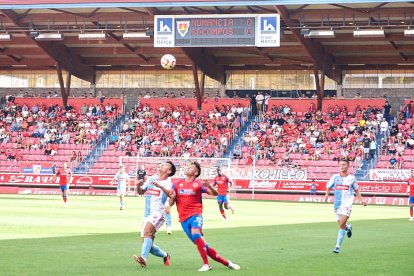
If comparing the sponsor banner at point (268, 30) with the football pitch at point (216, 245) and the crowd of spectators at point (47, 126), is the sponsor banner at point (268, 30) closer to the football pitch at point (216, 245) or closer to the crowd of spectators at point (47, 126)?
the crowd of spectators at point (47, 126)

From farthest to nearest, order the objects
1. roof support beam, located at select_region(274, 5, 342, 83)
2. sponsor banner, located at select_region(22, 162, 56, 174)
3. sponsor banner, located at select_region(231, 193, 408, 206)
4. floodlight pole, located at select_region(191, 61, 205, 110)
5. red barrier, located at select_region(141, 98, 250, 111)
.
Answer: red barrier, located at select_region(141, 98, 250, 111), floodlight pole, located at select_region(191, 61, 205, 110), sponsor banner, located at select_region(22, 162, 56, 174), roof support beam, located at select_region(274, 5, 342, 83), sponsor banner, located at select_region(231, 193, 408, 206)

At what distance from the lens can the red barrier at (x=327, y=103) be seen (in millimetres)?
65375

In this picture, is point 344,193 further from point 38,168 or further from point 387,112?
point 38,168

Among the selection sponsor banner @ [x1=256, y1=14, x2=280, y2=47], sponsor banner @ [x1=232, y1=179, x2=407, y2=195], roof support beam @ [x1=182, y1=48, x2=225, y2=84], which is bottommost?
sponsor banner @ [x1=232, y1=179, x2=407, y2=195]

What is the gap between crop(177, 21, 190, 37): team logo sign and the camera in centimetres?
5609

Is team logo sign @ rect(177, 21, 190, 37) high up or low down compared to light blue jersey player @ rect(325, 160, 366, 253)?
up

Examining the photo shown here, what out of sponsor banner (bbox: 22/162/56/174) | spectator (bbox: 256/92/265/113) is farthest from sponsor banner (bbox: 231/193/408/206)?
sponsor banner (bbox: 22/162/56/174)

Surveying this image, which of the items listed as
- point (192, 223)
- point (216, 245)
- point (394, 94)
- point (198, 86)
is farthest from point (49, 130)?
point (192, 223)

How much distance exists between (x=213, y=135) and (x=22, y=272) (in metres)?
49.0

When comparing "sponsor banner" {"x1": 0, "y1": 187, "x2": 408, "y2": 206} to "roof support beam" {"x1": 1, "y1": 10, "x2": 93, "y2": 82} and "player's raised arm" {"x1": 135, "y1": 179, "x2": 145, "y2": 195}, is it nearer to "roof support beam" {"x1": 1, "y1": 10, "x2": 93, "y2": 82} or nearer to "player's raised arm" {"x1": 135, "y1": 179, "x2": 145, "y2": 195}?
"roof support beam" {"x1": 1, "y1": 10, "x2": 93, "y2": 82}

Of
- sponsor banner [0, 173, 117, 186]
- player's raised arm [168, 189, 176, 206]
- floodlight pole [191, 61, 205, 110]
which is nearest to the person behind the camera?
player's raised arm [168, 189, 176, 206]

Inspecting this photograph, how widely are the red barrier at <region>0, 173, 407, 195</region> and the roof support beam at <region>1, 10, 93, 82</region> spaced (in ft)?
31.6

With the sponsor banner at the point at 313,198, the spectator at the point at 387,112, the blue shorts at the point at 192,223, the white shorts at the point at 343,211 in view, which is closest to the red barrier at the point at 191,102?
the spectator at the point at 387,112

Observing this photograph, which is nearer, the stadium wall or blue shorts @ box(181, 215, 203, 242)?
blue shorts @ box(181, 215, 203, 242)
